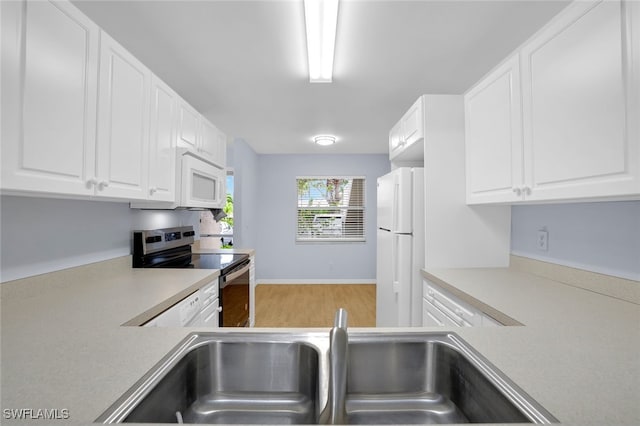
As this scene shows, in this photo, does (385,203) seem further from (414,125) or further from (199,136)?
(199,136)

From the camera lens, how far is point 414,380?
909 mm

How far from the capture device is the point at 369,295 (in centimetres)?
463

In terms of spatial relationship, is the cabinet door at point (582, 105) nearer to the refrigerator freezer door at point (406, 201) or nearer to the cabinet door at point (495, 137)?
the cabinet door at point (495, 137)

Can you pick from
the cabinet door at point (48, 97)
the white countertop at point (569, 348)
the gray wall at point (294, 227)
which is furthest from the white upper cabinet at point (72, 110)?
the gray wall at point (294, 227)

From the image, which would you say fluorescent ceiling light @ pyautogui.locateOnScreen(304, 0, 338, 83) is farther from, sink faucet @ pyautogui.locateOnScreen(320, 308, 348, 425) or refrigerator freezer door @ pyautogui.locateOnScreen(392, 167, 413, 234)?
sink faucet @ pyautogui.locateOnScreen(320, 308, 348, 425)

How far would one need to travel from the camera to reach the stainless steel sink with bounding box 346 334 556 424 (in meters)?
0.81

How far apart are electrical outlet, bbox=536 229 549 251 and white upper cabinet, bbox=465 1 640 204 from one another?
398mm

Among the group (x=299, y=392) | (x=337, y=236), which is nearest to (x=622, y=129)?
(x=299, y=392)

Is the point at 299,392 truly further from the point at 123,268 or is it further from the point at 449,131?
the point at 449,131

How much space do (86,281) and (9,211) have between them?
55cm

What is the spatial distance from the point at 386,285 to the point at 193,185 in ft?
6.11

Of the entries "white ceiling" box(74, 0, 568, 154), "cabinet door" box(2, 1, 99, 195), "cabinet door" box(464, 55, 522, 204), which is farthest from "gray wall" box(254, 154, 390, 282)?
"cabinet door" box(2, 1, 99, 195)

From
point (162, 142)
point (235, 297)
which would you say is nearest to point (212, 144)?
point (162, 142)

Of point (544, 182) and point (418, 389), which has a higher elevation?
point (544, 182)
